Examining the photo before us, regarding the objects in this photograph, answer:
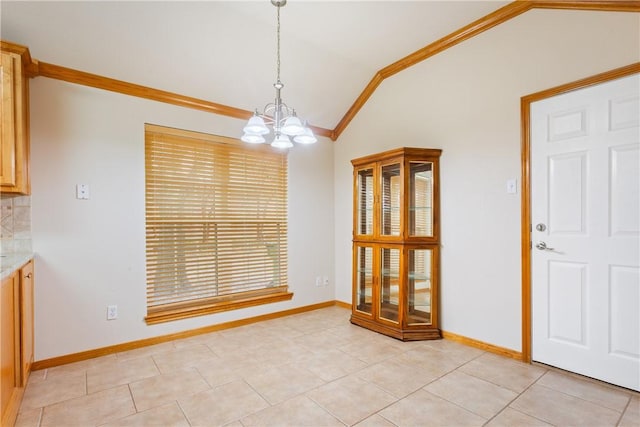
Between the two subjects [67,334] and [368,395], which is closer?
[368,395]

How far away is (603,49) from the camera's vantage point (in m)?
2.18

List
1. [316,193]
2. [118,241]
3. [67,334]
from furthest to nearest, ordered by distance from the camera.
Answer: [316,193] < [118,241] < [67,334]

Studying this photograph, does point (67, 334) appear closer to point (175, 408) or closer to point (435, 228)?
point (175, 408)

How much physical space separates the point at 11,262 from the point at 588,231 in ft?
12.4

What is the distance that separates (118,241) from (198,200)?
2.61 feet

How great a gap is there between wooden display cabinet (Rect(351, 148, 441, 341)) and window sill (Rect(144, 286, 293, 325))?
1.12 m

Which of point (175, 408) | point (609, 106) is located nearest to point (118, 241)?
point (175, 408)

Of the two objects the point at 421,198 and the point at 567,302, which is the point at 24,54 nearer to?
the point at 421,198

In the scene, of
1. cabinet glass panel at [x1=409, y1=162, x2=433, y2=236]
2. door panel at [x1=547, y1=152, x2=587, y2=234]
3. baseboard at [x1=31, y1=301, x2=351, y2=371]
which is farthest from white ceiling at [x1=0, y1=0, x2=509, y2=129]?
baseboard at [x1=31, y1=301, x2=351, y2=371]

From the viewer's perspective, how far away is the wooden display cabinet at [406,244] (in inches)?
121

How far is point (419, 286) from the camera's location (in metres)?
3.13

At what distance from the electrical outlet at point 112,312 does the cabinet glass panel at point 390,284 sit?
2.47 m

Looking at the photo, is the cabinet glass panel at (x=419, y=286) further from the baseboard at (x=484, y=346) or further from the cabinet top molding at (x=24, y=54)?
the cabinet top molding at (x=24, y=54)

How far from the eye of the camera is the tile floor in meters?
1.84
